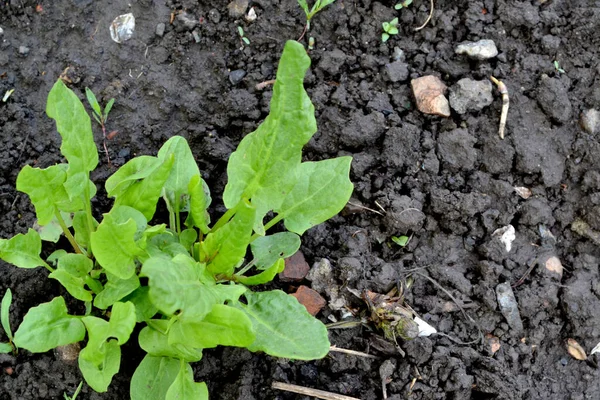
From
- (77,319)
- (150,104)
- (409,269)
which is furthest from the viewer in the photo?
(150,104)

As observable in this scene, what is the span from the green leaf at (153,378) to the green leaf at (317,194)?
62cm

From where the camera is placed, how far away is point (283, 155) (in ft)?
6.53

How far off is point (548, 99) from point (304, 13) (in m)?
1.08

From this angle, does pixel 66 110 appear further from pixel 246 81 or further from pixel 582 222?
pixel 582 222

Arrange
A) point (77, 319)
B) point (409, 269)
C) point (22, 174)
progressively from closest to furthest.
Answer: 1. point (22, 174)
2. point (77, 319)
3. point (409, 269)

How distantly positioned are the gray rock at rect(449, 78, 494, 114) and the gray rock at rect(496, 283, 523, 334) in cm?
72

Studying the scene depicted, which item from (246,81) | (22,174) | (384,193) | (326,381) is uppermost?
(22,174)

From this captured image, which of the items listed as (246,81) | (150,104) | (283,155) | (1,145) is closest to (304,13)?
(246,81)

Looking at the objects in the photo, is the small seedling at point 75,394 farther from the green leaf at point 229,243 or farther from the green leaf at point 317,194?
the green leaf at point 317,194

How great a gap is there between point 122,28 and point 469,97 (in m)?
1.46

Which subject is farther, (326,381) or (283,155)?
(326,381)

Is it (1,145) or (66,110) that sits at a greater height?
(66,110)

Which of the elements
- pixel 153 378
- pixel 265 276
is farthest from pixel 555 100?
pixel 153 378

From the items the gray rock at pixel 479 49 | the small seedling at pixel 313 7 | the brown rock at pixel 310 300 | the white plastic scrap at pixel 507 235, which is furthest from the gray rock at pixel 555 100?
the brown rock at pixel 310 300
